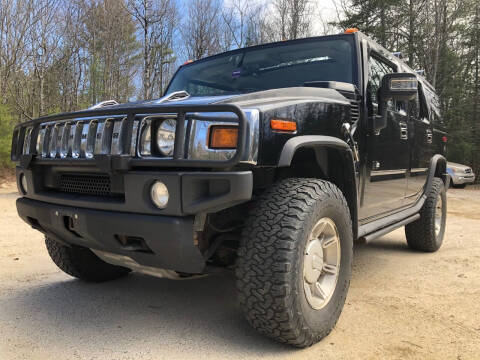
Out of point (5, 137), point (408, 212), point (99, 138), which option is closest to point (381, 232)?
point (408, 212)

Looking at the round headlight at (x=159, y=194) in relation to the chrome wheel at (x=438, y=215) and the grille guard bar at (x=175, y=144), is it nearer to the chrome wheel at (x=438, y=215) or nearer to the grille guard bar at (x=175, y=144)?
the grille guard bar at (x=175, y=144)

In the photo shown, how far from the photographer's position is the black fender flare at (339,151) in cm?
197

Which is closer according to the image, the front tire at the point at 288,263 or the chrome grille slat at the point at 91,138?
the front tire at the point at 288,263

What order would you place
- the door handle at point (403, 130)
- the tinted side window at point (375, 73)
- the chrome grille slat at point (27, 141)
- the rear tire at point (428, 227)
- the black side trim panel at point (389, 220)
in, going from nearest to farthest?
the chrome grille slat at point (27, 141) → the black side trim panel at point (389, 220) → the tinted side window at point (375, 73) → the door handle at point (403, 130) → the rear tire at point (428, 227)

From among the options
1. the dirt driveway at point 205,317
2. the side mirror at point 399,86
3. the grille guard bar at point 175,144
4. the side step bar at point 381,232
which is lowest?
the dirt driveway at point 205,317

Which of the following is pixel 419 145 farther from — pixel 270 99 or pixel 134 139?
pixel 134 139

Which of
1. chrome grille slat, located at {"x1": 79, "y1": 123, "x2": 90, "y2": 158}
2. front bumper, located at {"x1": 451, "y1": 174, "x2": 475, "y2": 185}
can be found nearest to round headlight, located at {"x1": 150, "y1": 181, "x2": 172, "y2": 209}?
chrome grille slat, located at {"x1": 79, "y1": 123, "x2": 90, "y2": 158}

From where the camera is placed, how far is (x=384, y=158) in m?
3.28

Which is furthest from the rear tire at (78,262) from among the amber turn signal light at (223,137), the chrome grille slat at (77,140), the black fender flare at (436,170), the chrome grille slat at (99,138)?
the black fender flare at (436,170)

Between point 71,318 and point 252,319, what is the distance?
49.9 inches

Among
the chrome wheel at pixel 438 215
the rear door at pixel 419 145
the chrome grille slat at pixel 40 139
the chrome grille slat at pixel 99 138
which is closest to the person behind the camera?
the chrome grille slat at pixel 99 138

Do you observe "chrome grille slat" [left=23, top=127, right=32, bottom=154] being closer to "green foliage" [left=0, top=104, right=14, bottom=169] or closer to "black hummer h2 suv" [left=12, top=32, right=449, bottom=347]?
"black hummer h2 suv" [left=12, top=32, right=449, bottom=347]

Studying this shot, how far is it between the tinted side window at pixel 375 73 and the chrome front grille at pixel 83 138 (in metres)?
1.99

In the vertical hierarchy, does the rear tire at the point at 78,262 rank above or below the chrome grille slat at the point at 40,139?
below
